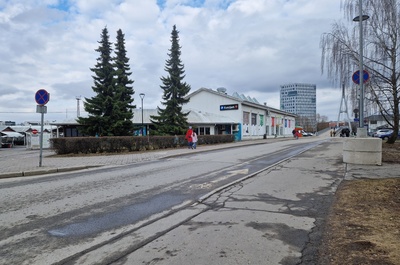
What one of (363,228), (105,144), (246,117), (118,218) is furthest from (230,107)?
(363,228)

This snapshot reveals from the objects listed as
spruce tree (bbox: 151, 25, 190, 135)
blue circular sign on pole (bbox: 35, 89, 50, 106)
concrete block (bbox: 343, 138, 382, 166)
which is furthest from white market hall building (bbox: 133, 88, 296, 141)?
concrete block (bbox: 343, 138, 382, 166)

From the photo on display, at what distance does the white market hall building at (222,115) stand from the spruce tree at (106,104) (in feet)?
27.5

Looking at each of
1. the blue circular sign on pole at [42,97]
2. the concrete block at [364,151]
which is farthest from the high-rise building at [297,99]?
the blue circular sign on pole at [42,97]

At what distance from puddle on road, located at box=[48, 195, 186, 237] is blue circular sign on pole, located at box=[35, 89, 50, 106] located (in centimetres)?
861

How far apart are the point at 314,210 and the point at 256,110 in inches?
1842

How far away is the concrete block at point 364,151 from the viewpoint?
11617mm

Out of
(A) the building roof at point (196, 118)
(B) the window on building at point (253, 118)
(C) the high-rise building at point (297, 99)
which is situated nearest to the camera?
(A) the building roof at point (196, 118)

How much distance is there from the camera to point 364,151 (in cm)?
1182

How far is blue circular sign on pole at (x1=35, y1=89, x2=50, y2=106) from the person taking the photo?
1238 cm

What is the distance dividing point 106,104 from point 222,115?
21794mm

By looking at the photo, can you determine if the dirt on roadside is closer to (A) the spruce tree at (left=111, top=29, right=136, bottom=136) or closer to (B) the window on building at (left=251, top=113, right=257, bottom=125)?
(A) the spruce tree at (left=111, top=29, right=136, bottom=136)

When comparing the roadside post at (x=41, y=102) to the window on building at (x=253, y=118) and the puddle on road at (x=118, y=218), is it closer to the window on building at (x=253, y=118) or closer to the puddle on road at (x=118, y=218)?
the puddle on road at (x=118, y=218)

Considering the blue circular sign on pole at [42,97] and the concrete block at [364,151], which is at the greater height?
the blue circular sign on pole at [42,97]

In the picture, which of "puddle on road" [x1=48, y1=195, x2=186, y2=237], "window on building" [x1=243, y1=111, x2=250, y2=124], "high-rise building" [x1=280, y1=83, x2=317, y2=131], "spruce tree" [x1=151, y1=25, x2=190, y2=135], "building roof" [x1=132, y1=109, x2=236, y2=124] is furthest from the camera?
"high-rise building" [x1=280, y1=83, x2=317, y2=131]
